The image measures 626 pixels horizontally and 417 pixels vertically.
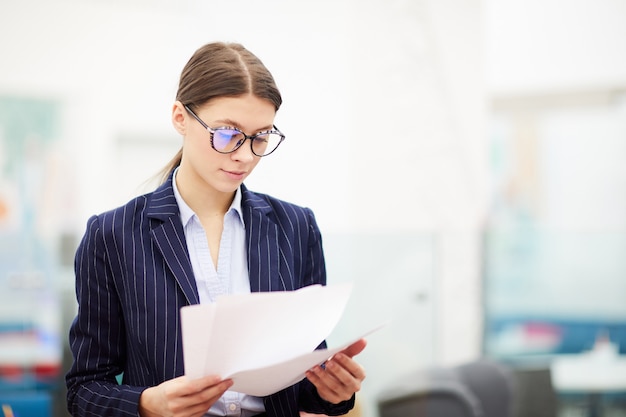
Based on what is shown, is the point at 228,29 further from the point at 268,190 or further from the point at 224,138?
the point at 224,138

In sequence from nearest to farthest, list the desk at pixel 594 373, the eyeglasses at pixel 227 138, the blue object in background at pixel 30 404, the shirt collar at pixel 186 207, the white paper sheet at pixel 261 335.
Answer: the white paper sheet at pixel 261 335, the eyeglasses at pixel 227 138, the shirt collar at pixel 186 207, the blue object in background at pixel 30 404, the desk at pixel 594 373

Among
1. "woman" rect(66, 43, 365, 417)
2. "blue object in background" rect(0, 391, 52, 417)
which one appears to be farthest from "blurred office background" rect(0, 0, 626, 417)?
"woman" rect(66, 43, 365, 417)

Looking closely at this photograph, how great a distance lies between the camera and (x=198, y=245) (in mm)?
1176

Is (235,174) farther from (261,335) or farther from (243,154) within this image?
(261,335)

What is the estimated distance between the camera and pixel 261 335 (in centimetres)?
101

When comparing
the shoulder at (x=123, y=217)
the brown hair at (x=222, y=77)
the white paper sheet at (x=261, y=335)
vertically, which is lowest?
the white paper sheet at (x=261, y=335)

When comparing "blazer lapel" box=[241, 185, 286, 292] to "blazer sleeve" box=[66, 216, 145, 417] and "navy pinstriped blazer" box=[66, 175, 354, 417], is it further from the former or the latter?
"blazer sleeve" box=[66, 216, 145, 417]

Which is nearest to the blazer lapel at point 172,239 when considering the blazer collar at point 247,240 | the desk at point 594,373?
the blazer collar at point 247,240

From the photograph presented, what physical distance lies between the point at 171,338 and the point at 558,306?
100 inches

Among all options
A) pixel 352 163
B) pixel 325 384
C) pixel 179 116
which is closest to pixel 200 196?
pixel 179 116

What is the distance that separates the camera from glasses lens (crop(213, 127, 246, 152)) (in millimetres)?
1076

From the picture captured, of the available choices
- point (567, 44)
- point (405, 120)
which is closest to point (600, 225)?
point (567, 44)

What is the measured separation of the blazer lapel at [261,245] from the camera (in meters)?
1.17

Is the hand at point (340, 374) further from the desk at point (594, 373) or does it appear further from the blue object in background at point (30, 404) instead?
the desk at point (594, 373)
